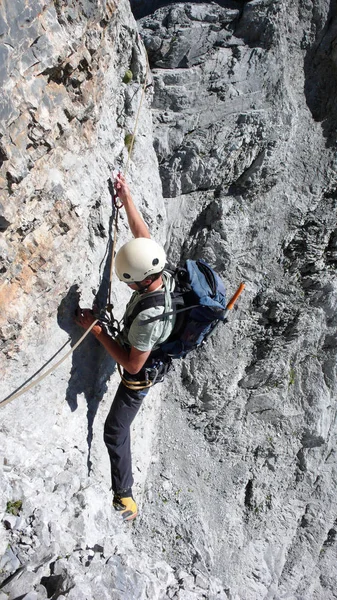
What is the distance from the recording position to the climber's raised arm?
6.19 meters

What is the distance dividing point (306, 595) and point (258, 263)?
620cm

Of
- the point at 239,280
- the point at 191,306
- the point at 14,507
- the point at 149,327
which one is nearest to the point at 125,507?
the point at 14,507

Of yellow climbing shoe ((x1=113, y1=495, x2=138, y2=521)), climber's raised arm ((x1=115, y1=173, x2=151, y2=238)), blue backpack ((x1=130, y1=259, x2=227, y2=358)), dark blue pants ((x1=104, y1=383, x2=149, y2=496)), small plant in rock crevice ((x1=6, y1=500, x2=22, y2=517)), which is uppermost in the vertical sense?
climber's raised arm ((x1=115, y1=173, x2=151, y2=238))

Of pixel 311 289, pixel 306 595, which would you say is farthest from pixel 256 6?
pixel 306 595

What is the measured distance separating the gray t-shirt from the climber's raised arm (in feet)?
2.83

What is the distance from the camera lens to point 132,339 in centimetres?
550

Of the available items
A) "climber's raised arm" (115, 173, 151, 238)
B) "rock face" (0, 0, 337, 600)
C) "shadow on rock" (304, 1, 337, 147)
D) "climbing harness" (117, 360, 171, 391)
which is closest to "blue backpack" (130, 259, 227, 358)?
"climbing harness" (117, 360, 171, 391)

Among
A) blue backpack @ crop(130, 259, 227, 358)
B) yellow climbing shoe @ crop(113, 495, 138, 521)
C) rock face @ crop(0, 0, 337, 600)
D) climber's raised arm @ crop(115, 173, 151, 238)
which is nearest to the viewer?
blue backpack @ crop(130, 259, 227, 358)

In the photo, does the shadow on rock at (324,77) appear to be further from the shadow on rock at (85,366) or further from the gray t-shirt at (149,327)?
the shadow on rock at (85,366)

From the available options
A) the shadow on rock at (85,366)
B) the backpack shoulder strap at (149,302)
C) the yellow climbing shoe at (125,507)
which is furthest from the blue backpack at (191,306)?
the yellow climbing shoe at (125,507)

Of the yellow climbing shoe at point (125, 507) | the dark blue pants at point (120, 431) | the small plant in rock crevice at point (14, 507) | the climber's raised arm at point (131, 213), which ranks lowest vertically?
the yellow climbing shoe at point (125, 507)

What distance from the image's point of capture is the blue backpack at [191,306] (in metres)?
5.63

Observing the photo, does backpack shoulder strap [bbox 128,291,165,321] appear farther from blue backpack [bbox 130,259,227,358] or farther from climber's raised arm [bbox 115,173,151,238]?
climber's raised arm [bbox 115,173,151,238]

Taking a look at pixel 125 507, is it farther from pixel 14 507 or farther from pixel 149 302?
pixel 149 302
